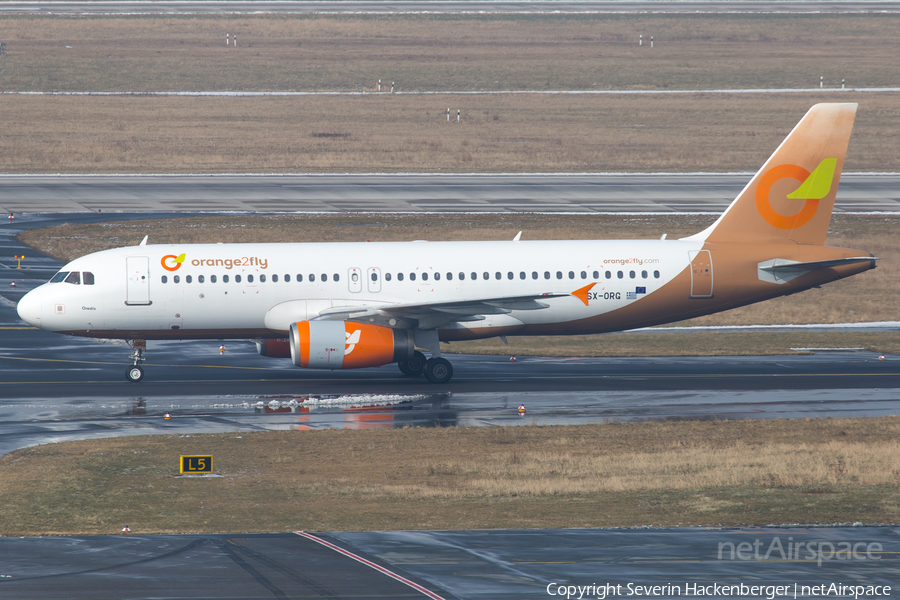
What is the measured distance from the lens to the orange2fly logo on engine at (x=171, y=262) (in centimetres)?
3447

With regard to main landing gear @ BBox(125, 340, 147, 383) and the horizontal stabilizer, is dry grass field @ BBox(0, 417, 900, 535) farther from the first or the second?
the horizontal stabilizer

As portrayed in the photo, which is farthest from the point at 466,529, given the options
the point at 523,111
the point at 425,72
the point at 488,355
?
the point at 425,72

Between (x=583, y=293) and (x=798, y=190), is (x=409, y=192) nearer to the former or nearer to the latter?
(x=583, y=293)

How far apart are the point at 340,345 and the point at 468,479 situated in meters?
9.57

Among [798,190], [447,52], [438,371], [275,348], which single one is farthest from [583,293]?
[447,52]

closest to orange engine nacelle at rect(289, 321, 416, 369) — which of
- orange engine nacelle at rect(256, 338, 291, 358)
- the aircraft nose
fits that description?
orange engine nacelle at rect(256, 338, 291, 358)

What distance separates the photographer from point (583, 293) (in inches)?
1395

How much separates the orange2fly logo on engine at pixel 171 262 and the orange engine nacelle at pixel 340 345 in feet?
14.9

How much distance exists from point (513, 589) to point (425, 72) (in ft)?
367

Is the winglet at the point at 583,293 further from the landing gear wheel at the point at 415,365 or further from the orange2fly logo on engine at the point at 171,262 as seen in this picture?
the orange2fly logo on engine at the point at 171,262

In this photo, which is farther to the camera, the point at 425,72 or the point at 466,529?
the point at 425,72

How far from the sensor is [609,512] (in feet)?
70.7

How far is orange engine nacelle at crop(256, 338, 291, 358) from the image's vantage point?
3541cm

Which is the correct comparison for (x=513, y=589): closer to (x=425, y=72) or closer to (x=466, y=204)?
(x=466, y=204)
